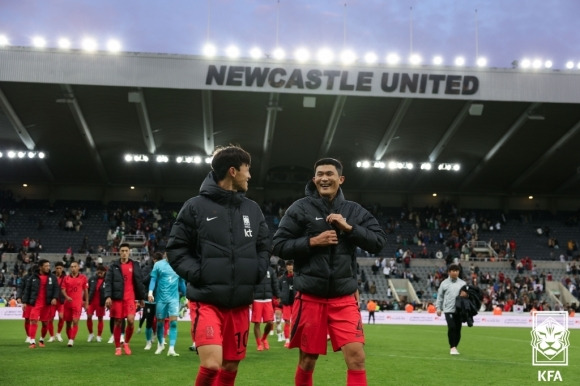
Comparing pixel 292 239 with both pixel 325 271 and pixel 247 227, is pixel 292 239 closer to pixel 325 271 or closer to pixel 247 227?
pixel 325 271

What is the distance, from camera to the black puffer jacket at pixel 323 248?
600cm

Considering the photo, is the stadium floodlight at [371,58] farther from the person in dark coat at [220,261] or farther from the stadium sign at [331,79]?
the person in dark coat at [220,261]

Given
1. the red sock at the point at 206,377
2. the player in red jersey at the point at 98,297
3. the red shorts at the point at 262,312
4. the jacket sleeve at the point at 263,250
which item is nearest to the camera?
the red sock at the point at 206,377

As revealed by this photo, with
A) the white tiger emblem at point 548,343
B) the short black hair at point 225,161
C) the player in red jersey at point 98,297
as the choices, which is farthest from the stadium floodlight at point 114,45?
the short black hair at point 225,161

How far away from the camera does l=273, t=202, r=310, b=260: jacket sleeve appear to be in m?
6.02

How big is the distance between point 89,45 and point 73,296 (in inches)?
932

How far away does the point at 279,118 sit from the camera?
134 ft

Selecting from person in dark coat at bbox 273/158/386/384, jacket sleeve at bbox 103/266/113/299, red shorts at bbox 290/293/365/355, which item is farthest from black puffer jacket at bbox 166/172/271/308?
jacket sleeve at bbox 103/266/113/299

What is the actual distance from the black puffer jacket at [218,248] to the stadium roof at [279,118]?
1225 inches

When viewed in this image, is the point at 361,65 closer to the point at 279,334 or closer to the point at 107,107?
the point at 107,107

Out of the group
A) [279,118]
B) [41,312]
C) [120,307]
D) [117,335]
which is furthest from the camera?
[279,118]

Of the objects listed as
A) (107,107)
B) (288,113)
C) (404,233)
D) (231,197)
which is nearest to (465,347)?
(231,197)

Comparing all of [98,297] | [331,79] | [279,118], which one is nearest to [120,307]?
[98,297]

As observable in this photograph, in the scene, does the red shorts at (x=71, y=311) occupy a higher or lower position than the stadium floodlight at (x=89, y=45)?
lower
